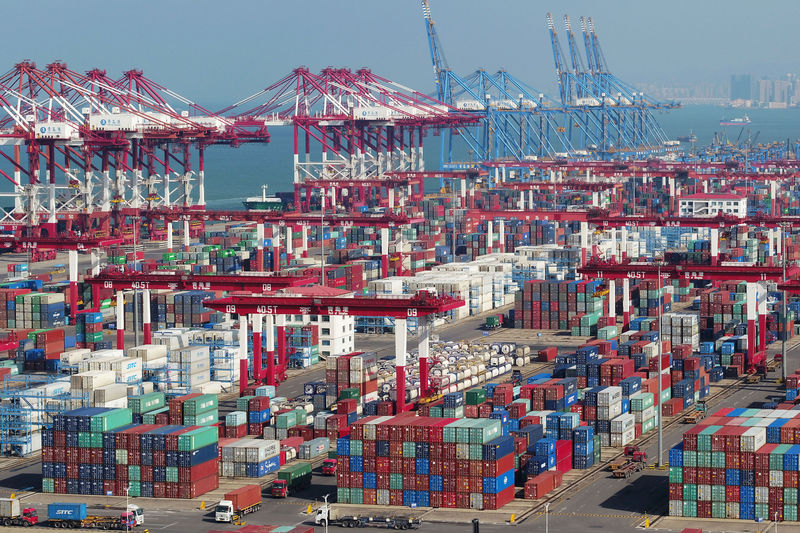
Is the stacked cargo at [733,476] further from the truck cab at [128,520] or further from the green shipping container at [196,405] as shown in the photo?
the green shipping container at [196,405]

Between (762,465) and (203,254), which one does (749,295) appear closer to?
(762,465)

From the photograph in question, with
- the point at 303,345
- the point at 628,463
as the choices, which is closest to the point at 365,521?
the point at 628,463

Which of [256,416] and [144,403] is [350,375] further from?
[144,403]

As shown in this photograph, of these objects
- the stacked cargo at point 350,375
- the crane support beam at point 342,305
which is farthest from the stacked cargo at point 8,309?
the stacked cargo at point 350,375

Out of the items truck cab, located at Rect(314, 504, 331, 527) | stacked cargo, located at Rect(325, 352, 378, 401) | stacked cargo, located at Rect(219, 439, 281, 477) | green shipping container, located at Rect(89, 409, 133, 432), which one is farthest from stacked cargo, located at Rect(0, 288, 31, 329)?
truck cab, located at Rect(314, 504, 331, 527)

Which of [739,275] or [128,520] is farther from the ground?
[739,275]

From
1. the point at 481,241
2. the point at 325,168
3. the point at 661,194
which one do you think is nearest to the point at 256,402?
the point at 481,241

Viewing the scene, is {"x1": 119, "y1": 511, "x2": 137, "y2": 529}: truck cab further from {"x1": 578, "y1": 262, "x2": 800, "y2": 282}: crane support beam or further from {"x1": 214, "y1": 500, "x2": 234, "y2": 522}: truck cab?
{"x1": 578, "y1": 262, "x2": 800, "y2": 282}: crane support beam
